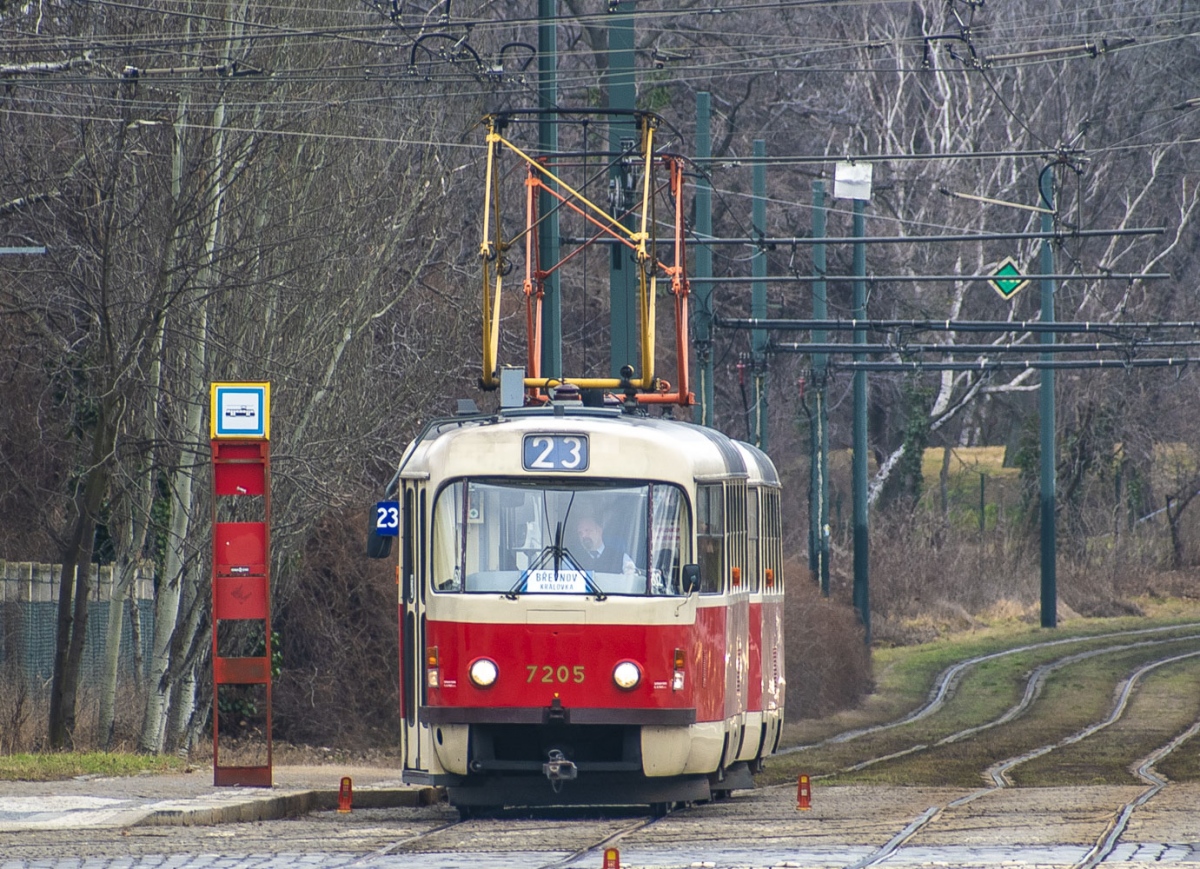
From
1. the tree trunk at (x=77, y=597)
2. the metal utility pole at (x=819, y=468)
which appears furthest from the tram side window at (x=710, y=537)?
the metal utility pole at (x=819, y=468)

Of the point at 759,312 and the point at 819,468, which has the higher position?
the point at 759,312

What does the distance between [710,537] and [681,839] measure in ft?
8.98

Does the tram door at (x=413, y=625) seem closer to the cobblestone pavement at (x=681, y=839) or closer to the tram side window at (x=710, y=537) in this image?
the cobblestone pavement at (x=681, y=839)

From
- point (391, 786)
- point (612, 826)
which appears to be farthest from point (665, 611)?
point (391, 786)

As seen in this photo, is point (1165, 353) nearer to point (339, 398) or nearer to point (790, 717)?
point (790, 717)

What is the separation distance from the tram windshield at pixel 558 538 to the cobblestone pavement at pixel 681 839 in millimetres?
1659

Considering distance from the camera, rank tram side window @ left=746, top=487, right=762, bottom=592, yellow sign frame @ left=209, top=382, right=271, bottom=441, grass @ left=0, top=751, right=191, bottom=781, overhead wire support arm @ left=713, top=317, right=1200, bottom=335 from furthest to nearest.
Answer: overhead wire support arm @ left=713, top=317, right=1200, bottom=335
tram side window @ left=746, top=487, right=762, bottom=592
grass @ left=0, top=751, right=191, bottom=781
yellow sign frame @ left=209, top=382, right=271, bottom=441

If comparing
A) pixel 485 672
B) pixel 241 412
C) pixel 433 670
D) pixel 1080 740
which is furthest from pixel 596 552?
pixel 1080 740

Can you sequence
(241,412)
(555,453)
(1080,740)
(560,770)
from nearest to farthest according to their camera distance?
(560,770), (555,453), (241,412), (1080,740)

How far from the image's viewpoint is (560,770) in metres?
15.0

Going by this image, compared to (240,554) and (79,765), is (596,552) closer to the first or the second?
(240,554)

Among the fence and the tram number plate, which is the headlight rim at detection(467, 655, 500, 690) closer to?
the tram number plate

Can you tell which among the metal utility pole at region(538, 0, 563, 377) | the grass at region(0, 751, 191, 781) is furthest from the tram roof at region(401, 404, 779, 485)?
the metal utility pole at region(538, 0, 563, 377)

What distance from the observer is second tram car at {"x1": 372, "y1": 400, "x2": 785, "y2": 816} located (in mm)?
15023
